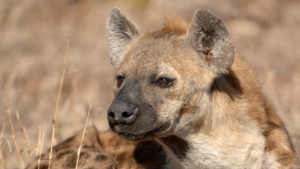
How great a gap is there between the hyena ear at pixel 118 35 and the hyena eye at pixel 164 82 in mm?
727

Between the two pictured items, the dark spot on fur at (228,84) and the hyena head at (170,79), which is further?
the dark spot on fur at (228,84)

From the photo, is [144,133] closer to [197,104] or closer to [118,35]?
[197,104]

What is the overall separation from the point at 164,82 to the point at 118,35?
0.91 metres

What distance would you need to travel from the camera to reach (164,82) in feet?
12.1

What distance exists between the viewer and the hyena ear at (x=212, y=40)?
3.69 m

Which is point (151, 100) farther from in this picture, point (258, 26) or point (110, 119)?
point (258, 26)

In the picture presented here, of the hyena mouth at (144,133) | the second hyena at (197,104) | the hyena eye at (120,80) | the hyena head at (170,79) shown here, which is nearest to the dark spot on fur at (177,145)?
the second hyena at (197,104)

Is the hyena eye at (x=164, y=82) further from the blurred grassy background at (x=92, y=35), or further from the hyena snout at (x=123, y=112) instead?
the blurred grassy background at (x=92, y=35)

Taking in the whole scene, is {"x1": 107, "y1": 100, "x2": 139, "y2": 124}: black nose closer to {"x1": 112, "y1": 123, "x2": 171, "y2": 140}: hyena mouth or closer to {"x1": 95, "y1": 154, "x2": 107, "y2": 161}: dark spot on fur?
{"x1": 112, "y1": 123, "x2": 171, "y2": 140}: hyena mouth

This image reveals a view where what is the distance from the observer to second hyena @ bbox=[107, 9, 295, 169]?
360 cm

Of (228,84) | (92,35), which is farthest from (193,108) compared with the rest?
(92,35)

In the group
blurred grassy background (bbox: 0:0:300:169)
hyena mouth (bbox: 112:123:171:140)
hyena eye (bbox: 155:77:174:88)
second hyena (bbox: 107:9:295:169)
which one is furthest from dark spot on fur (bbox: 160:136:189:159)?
blurred grassy background (bbox: 0:0:300:169)

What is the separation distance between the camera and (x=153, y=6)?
12.7m

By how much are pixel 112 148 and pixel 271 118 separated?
1363 mm
